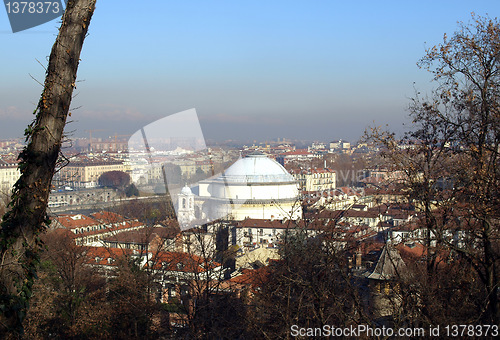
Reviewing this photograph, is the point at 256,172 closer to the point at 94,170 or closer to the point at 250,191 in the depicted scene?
the point at 250,191

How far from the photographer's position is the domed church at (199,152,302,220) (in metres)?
21.3

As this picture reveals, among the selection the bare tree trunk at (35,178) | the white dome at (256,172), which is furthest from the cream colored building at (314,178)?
the bare tree trunk at (35,178)

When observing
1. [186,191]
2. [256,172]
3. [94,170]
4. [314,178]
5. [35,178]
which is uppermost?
[35,178]

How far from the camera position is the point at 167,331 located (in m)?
6.66

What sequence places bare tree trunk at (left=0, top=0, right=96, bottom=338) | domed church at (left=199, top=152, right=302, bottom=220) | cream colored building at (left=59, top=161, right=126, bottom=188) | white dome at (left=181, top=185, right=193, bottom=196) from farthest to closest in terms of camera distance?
cream colored building at (left=59, top=161, right=126, bottom=188)
domed church at (left=199, top=152, right=302, bottom=220)
white dome at (left=181, top=185, right=193, bottom=196)
bare tree trunk at (left=0, top=0, right=96, bottom=338)

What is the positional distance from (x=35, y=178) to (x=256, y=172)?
19439mm

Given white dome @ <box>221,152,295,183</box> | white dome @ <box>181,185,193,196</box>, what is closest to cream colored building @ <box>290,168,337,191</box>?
white dome @ <box>221,152,295,183</box>

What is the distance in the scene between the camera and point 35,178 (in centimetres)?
248

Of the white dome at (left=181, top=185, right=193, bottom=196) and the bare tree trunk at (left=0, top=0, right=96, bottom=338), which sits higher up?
the bare tree trunk at (left=0, top=0, right=96, bottom=338)

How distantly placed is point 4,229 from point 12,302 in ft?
1.19

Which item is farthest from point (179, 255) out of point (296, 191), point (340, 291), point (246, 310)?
point (296, 191)

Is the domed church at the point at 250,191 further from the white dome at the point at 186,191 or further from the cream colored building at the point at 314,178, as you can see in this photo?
the cream colored building at the point at 314,178

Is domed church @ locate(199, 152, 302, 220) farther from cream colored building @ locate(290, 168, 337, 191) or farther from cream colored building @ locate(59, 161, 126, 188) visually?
cream colored building @ locate(59, 161, 126, 188)

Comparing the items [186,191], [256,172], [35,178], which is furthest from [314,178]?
[35,178]
